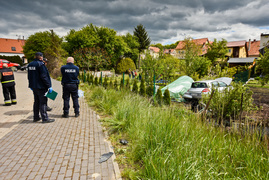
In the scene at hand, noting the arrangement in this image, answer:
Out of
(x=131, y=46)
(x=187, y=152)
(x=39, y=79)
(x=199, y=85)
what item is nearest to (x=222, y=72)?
(x=199, y=85)

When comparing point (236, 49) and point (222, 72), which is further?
point (236, 49)

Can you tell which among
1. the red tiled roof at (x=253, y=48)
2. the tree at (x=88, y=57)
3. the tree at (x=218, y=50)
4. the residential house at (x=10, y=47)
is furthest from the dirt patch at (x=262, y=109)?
the residential house at (x=10, y=47)

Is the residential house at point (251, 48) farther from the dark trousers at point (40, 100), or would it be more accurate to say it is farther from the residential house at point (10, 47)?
the residential house at point (10, 47)

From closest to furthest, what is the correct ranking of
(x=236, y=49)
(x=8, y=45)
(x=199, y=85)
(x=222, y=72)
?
1. (x=199, y=85)
2. (x=222, y=72)
3. (x=236, y=49)
4. (x=8, y=45)

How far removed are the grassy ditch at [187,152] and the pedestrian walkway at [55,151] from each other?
50 cm

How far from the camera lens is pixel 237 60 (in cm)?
4322

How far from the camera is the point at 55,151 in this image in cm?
363

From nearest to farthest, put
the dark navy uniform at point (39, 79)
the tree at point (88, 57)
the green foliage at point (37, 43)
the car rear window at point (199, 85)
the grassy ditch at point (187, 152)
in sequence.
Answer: the grassy ditch at point (187, 152) < the dark navy uniform at point (39, 79) < the car rear window at point (199, 85) < the tree at point (88, 57) < the green foliage at point (37, 43)

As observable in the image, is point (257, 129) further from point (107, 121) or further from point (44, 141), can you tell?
point (44, 141)

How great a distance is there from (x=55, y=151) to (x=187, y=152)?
9.02 ft

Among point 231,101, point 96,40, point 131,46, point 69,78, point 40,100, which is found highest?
point 131,46

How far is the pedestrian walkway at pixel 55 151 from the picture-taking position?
2949mm

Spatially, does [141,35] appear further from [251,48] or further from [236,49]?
[251,48]

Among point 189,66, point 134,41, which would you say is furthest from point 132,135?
point 134,41
